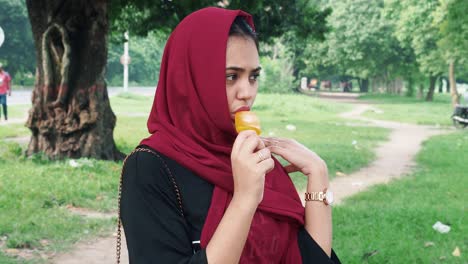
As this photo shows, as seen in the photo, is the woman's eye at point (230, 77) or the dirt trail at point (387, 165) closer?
the woman's eye at point (230, 77)

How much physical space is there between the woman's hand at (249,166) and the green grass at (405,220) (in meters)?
3.75

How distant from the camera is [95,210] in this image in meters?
7.25

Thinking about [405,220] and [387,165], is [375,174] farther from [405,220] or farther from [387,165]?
[405,220]

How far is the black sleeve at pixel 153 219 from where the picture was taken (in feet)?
5.59

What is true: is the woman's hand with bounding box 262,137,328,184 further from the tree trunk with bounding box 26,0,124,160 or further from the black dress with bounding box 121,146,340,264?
the tree trunk with bounding box 26,0,124,160

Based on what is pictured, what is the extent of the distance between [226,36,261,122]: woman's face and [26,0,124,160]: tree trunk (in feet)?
27.1

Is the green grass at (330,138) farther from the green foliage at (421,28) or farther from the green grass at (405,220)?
the green foliage at (421,28)

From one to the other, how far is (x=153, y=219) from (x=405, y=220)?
17.5 ft

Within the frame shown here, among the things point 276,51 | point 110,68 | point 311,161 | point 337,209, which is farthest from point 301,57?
point 311,161

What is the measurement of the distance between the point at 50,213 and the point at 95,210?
593mm

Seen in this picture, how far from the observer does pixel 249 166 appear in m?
1.68

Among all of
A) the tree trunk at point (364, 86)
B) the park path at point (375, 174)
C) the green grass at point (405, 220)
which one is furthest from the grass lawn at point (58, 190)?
the tree trunk at point (364, 86)

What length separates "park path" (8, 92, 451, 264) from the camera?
5.56 metres

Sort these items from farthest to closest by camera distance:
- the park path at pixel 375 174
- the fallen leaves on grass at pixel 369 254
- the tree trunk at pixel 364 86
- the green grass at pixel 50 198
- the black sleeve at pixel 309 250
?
the tree trunk at pixel 364 86, the green grass at pixel 50 198, the park path at pixel 375 174, the fallen leaves on grass at pixel 369 254, the black sleeve at pixel 309 250
